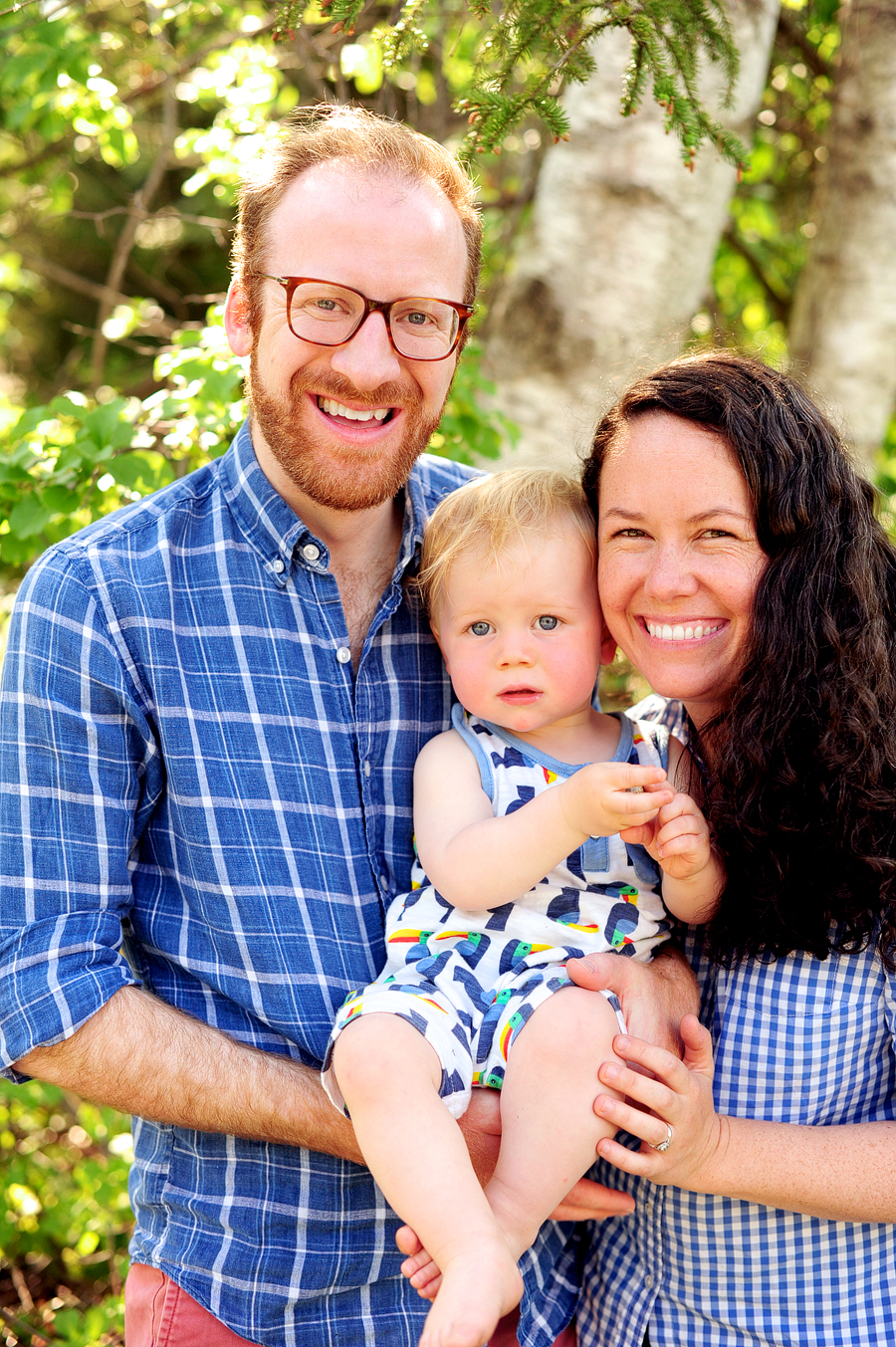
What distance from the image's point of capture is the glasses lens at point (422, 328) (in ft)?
6.70

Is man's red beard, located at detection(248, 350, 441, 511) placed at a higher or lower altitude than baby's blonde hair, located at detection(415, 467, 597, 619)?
higher

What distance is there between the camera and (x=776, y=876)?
1.78m

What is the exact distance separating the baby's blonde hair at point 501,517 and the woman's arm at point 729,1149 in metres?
0.88

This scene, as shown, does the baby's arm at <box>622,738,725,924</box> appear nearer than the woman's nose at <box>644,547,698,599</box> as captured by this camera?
Yes

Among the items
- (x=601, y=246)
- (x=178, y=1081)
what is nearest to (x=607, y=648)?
(x=178, y=1081)

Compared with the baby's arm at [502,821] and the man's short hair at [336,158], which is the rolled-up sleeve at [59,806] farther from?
the man's short hair at [336,158]

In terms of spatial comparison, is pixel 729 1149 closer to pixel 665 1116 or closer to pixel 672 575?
pixel 665 1116

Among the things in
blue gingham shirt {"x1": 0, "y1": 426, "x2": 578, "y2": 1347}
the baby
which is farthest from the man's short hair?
the baby

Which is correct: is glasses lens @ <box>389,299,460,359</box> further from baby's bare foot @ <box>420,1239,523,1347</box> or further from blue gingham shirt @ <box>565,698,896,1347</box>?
baby's bare foot @ <box>420,1239,523,1347</box>

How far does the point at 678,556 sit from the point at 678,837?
1.56ft

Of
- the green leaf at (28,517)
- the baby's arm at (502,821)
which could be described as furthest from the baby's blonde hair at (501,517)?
the green leaf at (28,517)

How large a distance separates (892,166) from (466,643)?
2.68 meters

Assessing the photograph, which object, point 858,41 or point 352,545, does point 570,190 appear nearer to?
point 858,41

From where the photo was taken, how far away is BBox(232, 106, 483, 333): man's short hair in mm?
2051
